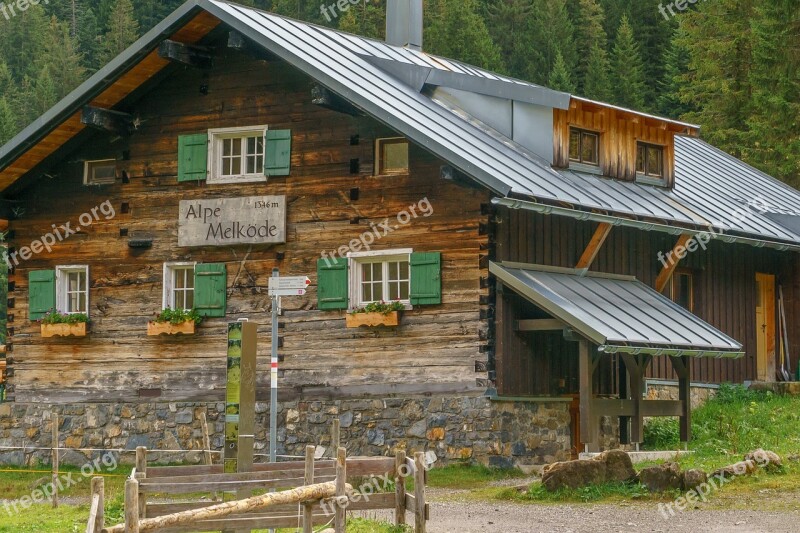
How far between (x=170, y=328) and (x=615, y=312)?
7306mm

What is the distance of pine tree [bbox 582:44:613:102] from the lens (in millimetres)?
66750

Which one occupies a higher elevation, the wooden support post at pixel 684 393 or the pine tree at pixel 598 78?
the pine tree at pixel 598 78

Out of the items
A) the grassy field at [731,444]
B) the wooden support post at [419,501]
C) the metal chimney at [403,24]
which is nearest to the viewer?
the wooden support post at [419,501]

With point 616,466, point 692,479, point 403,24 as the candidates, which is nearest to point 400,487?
point 616,466

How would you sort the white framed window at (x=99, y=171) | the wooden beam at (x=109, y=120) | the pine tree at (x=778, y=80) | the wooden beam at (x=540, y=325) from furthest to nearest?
the pine tree at (x=778, y=80), the white framed window at (x=99, y=171), the wooden beam at (x=109, y=120), the wooden beam at (x=540, y=325)

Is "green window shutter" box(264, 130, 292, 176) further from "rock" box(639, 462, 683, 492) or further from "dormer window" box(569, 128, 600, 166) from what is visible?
"rock" box(639, 462, 683, 492)

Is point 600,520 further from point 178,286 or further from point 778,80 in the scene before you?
point 778,80

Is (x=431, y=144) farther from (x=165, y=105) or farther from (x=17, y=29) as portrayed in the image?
(x=17, y=29)

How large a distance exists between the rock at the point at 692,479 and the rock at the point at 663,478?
64mm

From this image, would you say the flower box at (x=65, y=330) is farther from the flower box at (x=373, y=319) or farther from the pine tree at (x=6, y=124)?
the pine tree at (x=6, y=124)

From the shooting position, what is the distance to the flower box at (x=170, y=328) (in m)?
24.3

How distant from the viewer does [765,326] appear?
98.8 feet

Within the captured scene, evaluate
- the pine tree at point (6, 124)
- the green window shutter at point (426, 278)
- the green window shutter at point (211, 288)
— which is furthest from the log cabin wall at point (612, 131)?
the pine tree at point (6, 124)

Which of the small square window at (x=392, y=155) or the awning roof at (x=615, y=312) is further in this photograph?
the small square window at (x=392, y=155)
